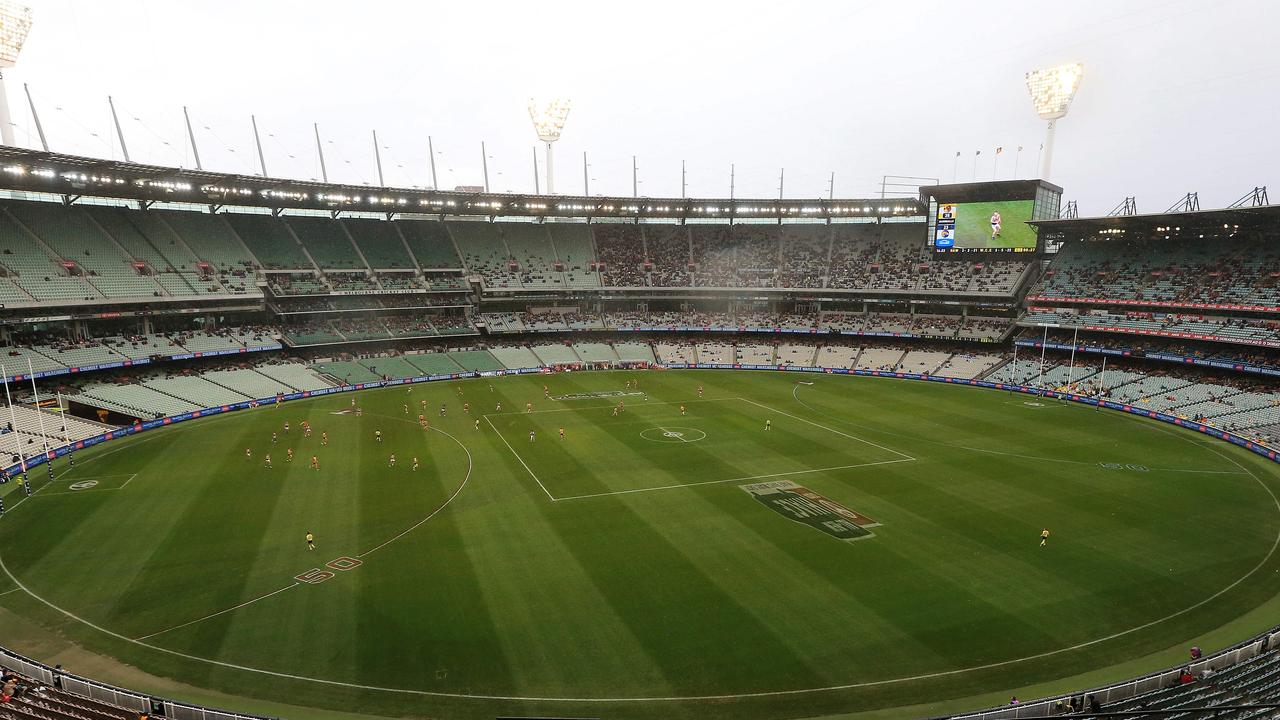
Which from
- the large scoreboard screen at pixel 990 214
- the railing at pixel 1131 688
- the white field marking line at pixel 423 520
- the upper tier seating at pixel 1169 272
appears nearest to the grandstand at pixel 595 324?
the upper tier seating at pixel 1169 272

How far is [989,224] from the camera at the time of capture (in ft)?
263

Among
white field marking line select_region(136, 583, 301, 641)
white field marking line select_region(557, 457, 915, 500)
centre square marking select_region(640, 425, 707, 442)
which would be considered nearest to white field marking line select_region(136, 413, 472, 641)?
white field marking line select_region(136, 583, 301, 641)

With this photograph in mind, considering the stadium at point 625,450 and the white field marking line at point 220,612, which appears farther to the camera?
the white field marking line at point 220,612

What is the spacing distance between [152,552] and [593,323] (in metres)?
65.7

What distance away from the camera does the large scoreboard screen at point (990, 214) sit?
76.6 metres

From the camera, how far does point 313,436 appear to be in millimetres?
46500

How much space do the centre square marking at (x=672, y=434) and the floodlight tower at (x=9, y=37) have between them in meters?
63.4

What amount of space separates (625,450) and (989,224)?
211ft

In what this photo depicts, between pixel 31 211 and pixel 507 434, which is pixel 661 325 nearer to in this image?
pixel 507 434

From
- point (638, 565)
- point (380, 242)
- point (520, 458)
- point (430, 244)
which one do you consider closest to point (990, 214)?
point (520, 458)

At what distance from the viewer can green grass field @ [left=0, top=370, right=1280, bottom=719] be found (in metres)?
19.2

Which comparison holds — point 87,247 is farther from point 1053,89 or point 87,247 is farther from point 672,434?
point 1053,89

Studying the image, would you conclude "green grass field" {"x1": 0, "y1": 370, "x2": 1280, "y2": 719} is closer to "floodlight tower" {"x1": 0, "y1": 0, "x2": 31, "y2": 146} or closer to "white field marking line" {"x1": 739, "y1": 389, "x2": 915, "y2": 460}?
"white field marking line" {"x1": 739, "y1": 389, "x2": 915, "y2": 460}

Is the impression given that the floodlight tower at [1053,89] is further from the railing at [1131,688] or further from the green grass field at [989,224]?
the railing at [1131,688]
